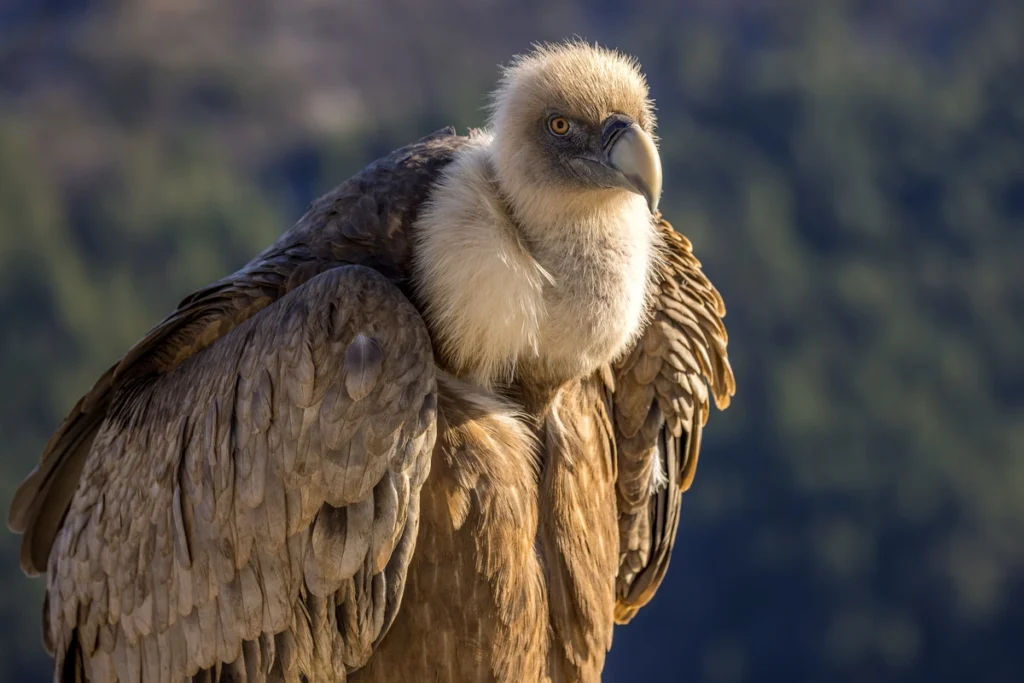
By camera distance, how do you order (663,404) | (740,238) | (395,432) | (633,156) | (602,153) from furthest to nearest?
(740,238) < (663,404) < (602,153) < (633,156) < (395,432)

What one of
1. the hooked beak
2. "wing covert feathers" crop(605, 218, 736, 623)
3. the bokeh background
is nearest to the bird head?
the hooked beak

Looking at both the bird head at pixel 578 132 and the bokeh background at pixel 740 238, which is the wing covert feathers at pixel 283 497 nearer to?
the bird head at pixel 578 132

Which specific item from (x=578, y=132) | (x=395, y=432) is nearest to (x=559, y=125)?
(x=578, y=132)

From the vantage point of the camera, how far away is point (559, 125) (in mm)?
4055

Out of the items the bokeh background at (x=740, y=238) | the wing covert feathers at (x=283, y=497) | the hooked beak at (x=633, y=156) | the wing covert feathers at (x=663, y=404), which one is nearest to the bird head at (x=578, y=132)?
the hooked beak at (x=633, y=156)

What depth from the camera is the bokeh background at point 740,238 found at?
3130 centimetres

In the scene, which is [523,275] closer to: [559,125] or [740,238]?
[559,125]

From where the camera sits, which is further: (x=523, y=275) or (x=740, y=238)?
(x=740, y=238)

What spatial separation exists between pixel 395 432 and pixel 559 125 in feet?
3.75

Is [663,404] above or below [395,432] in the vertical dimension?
below

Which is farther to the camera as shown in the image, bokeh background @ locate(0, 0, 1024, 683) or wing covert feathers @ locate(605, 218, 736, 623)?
bokeh background @ locate(0, 0, 1024, 683)

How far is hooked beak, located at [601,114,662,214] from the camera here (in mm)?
3812

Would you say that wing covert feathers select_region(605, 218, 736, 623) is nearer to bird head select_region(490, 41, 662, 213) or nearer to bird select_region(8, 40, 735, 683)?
bird select_region(8, 40, 735, 683)

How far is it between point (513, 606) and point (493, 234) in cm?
119
